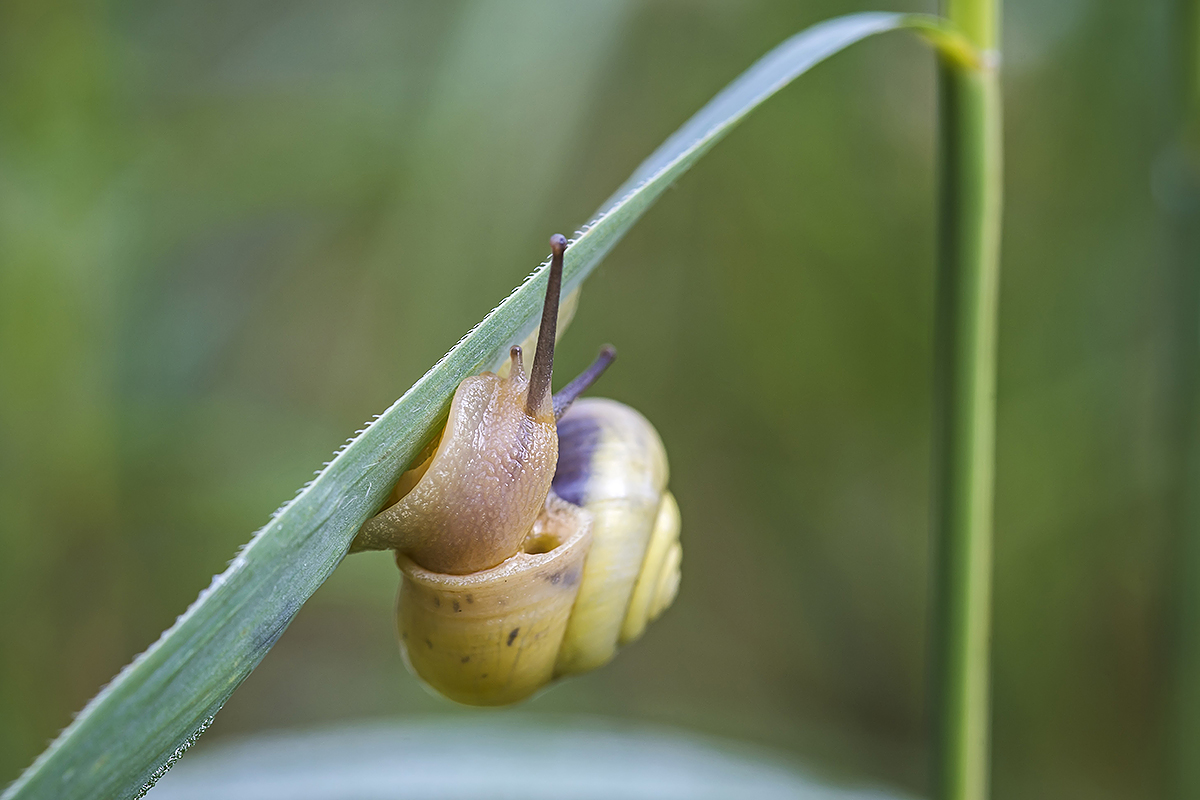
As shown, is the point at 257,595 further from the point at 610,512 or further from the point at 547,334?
the point at 610,512

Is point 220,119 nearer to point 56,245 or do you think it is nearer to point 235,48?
point 235,48

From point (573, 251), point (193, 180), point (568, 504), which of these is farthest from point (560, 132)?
point (573, 251)

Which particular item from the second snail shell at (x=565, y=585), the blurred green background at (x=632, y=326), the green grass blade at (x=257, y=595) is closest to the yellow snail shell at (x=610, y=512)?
the second snail shell at (x=565, y=585)

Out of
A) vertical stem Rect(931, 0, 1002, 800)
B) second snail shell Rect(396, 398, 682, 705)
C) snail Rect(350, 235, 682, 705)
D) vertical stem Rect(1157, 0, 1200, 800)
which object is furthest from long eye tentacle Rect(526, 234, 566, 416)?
vertical stem Rect(1157, 0, 1200, 800)

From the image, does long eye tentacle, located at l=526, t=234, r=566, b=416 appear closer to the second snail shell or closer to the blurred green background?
the second snail shell

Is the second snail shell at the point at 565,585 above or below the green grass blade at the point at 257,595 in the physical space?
below

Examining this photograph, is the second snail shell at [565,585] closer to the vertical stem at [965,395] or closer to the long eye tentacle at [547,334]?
the long eye tentacle at [547,334]

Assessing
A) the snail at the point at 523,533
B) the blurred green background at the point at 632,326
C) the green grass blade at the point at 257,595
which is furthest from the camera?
the blurred green background at the point at 632,326
